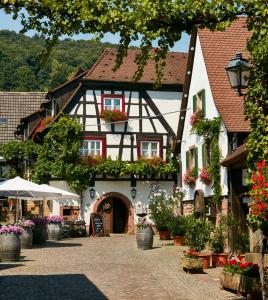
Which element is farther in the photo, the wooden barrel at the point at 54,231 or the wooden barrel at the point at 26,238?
the wooden barrel at the point at 54,231

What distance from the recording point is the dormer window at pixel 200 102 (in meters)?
22.9

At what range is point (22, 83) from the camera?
2736 inches

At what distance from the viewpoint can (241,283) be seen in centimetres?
1060

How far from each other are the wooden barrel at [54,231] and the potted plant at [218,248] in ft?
32.8

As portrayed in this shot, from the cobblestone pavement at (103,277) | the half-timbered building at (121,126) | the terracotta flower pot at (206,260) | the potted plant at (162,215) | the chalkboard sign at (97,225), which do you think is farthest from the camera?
the half-timbered building at (121,126)

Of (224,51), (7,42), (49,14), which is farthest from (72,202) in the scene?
(7,42)

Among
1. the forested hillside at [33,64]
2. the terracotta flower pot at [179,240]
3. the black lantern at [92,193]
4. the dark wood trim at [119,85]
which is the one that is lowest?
the terracotta flower pot at [179,240]

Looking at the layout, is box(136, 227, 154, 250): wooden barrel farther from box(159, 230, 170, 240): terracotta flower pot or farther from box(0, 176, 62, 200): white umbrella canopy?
box(159, 230, 170, 240): terracotta flower pot

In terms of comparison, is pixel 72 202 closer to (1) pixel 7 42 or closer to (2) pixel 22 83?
(2) pixel 22 83

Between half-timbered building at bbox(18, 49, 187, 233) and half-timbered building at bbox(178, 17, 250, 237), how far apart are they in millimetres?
4703

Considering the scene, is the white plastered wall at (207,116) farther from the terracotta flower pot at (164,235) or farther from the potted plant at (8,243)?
the potted plant at (8,243)

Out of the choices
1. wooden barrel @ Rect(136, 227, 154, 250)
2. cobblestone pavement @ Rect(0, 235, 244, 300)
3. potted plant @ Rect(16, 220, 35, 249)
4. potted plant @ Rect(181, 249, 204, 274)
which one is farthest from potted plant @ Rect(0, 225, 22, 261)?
wooden barrel @ Rect(136, 227, 154, 250)

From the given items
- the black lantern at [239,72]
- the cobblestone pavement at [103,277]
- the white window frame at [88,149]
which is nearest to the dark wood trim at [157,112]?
the white window frame at [88,149]

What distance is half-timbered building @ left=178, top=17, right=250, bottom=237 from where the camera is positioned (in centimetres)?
1966
